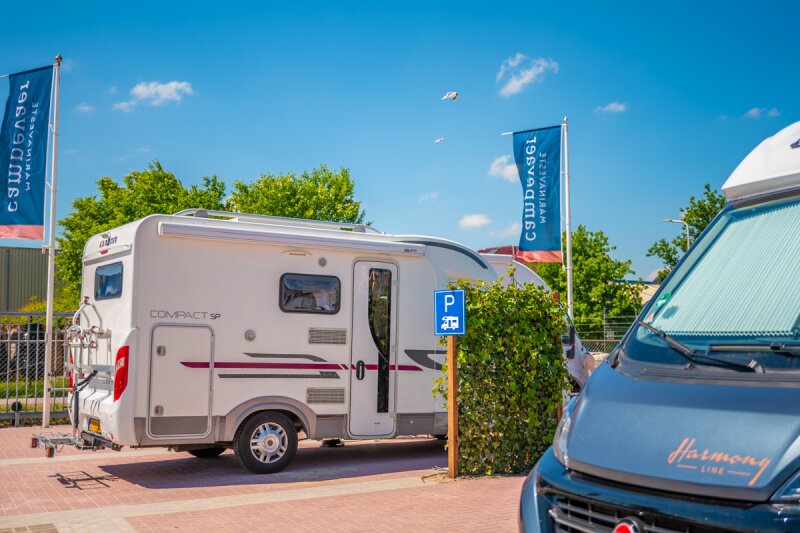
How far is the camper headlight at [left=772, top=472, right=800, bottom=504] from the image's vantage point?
8.34 feet

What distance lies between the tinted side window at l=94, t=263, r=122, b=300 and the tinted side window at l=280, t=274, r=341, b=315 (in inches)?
79.1

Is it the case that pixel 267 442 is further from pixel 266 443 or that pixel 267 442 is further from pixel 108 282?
pixel 108 282

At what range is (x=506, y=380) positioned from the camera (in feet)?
32.0

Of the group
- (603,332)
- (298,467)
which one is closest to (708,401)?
(298,467)

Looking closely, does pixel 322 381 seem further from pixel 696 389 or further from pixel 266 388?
pixel 696 389

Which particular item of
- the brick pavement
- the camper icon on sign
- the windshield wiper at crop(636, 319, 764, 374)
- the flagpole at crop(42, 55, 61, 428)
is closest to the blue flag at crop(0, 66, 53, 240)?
the flagpole at crop(42, 55, 61, 428)

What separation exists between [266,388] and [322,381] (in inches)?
30.1

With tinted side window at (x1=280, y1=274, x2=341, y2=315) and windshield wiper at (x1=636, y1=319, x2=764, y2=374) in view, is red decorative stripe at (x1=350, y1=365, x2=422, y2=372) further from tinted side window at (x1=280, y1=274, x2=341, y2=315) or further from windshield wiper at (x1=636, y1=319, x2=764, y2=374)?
windshield wiper at (x1=636, y1=319, x2=764, y2=374)

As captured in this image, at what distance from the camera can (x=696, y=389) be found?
305 cm

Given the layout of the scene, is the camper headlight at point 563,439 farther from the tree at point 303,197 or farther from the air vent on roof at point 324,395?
the tree at point 303,197

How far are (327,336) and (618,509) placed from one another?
7.65 meters

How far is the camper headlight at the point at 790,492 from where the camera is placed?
2542mm

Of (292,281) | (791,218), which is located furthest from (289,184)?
(791,218)

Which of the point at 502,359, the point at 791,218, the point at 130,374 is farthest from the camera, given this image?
the point at 502,359
